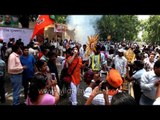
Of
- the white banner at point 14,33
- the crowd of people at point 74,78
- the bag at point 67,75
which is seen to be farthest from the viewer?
the white banner at point 14,33

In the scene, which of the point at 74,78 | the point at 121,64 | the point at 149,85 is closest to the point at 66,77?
the point at 74,78

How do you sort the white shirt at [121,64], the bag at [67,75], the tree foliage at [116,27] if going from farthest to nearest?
the tree foliage at [116,27]
the white shirt at [121,64]
the bag at [67,75]

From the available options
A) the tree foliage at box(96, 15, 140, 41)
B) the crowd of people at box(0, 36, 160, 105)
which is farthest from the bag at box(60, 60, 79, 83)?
the tree foliage at box(96, 15, 140, 41)

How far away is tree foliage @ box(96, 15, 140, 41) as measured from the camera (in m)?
66.2

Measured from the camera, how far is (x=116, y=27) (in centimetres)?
7031

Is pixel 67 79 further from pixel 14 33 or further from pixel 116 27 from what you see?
pixel 116 27

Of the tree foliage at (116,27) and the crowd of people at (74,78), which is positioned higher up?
the crowd of people at (74,78)

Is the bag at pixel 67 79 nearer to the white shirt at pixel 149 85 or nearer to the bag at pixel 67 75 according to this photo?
the bag at pixel 67 75

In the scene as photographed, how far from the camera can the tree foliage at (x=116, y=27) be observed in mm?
66250

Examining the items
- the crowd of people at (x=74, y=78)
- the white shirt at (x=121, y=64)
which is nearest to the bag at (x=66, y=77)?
the crowd of people at (x=74, y=78)
